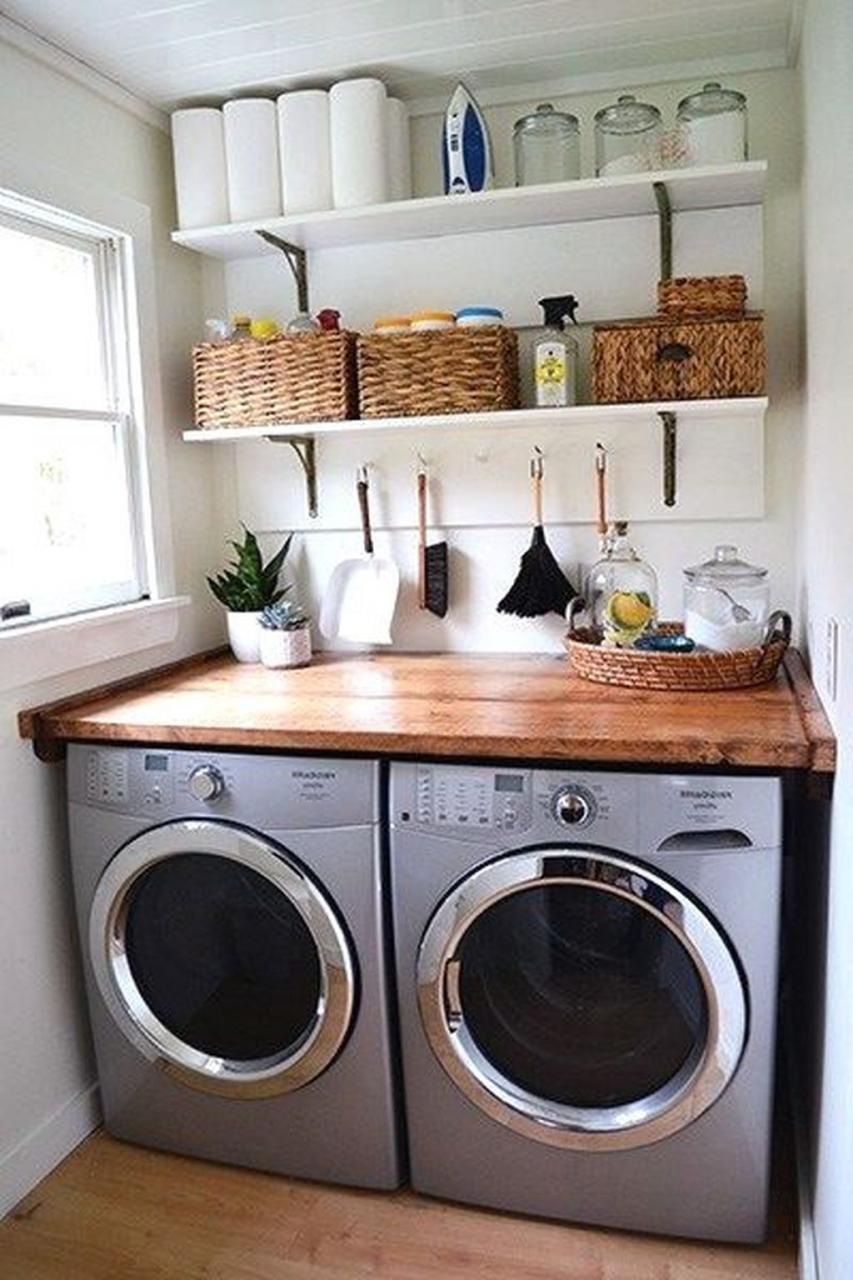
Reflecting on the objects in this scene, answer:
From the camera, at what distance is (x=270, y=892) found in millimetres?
1834

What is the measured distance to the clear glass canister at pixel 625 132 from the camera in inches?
77.9

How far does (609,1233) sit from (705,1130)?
0.29 m

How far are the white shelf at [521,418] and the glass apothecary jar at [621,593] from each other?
0.29 m

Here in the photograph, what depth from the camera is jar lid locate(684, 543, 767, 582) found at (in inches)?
78.7

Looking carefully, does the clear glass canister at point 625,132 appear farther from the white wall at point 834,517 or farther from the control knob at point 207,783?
the control knob at point 207,783

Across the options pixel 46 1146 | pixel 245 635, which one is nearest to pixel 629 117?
pixel 245 635

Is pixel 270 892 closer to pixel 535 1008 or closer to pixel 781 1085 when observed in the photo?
pixel 535 1008

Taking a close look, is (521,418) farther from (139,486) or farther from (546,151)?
(139,486)

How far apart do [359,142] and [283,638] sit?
1091 mm

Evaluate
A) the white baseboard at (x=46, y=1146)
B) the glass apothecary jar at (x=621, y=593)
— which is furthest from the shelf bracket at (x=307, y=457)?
the white baseboard at (x=46, y=1146)

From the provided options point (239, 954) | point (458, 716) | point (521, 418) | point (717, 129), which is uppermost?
point (717, 129)

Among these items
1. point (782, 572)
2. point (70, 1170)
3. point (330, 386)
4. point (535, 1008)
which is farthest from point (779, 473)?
point (70, 1170)

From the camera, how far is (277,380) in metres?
2.12

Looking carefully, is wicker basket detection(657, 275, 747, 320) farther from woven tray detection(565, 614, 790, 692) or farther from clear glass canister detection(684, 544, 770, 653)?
woven tray detection(565, 614, 790, 692)
